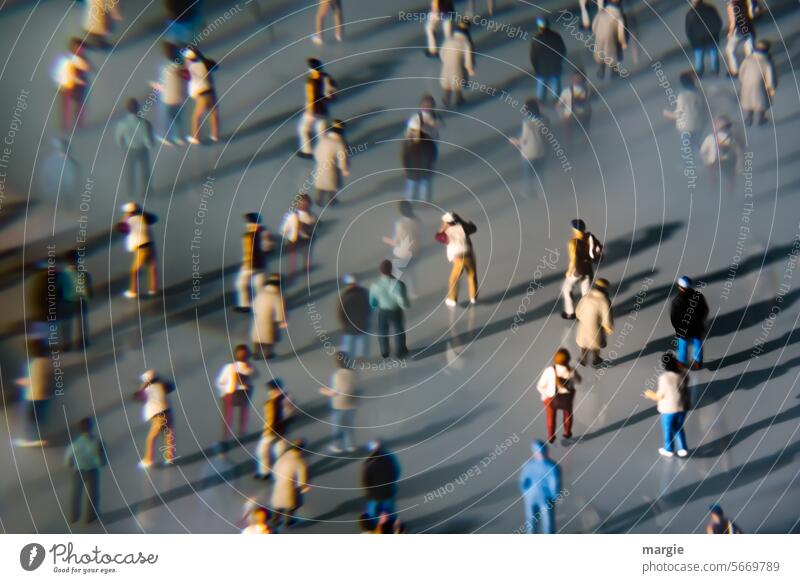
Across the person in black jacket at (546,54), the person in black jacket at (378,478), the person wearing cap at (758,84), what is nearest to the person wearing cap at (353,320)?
the person in black jacket at (378,478)

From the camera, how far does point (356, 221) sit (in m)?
2.79

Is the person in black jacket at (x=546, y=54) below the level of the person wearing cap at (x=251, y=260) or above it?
above

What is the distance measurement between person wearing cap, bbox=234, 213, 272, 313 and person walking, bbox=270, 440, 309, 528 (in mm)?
524

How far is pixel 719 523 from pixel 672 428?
1.25ft

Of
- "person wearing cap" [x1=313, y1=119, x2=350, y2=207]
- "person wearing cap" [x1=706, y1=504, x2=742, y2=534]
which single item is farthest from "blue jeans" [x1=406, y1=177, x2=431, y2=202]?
"person wearing cap" [x1=706, y1=504, x2=742, y2=534]

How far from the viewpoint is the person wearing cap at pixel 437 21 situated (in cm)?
277

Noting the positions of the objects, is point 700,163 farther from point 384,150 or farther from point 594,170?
point 384,150

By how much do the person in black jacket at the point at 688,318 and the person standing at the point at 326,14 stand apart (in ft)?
4.83

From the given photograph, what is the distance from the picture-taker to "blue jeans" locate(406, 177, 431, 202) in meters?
2.79

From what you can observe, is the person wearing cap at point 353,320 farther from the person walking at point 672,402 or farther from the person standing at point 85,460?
the person walking at point 672,402

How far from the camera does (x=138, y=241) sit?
274cm

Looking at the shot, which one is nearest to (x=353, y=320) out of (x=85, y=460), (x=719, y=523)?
(x=85, y=460)

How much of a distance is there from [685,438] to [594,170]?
100 cm

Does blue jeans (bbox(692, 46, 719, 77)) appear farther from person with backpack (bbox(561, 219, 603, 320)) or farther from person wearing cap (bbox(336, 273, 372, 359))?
person wearing cap (bbox(336, 273, 372, 359))
